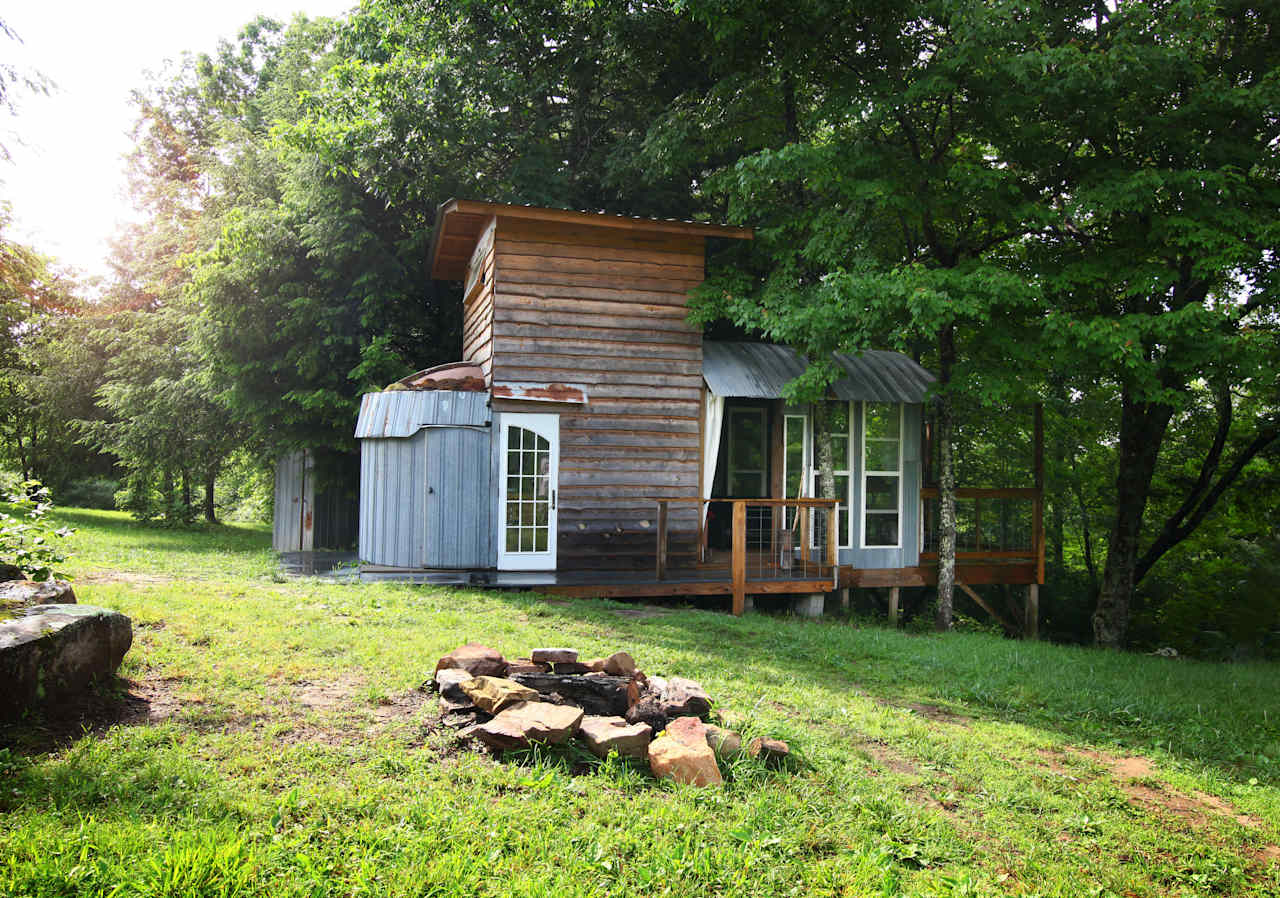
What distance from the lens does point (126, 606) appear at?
7.08 m

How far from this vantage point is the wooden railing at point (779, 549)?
37.6 ft

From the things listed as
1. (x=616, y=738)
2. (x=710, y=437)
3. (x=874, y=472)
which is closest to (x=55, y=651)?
(x=616, y=738)

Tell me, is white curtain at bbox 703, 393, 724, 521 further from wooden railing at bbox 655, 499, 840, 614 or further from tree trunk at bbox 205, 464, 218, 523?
tree trunk at bbox 205, 464, 218, 523

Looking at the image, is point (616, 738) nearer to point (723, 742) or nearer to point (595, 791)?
point (595, 791)

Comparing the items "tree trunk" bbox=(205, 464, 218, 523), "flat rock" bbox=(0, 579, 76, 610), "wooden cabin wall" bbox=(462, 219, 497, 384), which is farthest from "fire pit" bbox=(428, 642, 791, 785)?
"tree trunk" bbox=(205, 464, 218, 523)

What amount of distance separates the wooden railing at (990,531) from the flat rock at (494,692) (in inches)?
375

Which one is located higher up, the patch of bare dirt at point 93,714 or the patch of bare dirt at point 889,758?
the patch of bare dirt at point 93,714

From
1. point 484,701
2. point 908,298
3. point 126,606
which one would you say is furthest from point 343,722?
point 908,298

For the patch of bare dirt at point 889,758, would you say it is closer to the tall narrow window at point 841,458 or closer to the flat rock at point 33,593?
the flat rock at point 33,593

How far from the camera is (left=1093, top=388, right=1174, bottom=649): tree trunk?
541 inches

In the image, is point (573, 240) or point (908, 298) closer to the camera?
point (908, 298)

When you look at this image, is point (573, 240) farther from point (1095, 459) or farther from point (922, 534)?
point (1095, 459)

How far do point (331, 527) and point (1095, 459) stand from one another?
628 inches

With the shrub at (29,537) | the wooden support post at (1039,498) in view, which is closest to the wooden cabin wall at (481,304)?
the shrub at (29,537)
